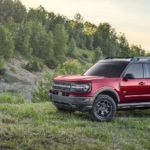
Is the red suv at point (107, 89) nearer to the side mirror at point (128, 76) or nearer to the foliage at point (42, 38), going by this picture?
the side mirror at point (128, 76)

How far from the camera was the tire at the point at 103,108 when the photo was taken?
1646cm

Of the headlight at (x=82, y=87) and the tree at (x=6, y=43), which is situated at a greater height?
the tree at (x=6, y=43)

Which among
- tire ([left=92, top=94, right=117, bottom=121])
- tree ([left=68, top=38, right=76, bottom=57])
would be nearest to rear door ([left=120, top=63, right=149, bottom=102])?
tire ([left=92, top=94, right=117, bottom=121])

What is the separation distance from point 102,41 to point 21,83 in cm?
9746

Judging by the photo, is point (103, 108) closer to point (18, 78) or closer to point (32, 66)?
point (18, 78)

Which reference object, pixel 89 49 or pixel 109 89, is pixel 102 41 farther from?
pixel 109 89

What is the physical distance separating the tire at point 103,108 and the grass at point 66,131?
28cm

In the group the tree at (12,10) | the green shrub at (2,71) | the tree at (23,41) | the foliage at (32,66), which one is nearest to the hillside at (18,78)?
the green shrub at (2,71)

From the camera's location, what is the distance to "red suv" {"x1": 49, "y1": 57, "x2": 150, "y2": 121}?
53.8 feet

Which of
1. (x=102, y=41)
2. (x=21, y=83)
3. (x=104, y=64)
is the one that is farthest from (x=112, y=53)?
(x=104, y=64)

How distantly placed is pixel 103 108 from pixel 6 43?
10338 centimetres

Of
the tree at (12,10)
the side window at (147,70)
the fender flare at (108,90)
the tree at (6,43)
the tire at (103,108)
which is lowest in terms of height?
the tire at (103,108)

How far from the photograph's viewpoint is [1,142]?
1198 centimetres

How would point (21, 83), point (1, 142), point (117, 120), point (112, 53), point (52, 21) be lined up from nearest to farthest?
point (1, 142) → point (117, 120) → point (21, 83) → point (52, 21) → point (112, 53)
